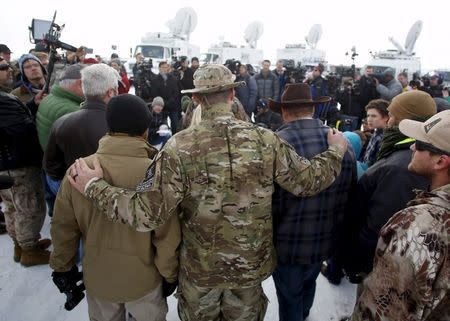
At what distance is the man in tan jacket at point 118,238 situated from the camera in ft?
4.98

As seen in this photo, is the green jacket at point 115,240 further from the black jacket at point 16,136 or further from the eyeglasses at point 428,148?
the black jacket at point 16,136

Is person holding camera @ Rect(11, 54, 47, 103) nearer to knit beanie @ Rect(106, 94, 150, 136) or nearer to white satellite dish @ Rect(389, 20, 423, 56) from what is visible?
knit beanie @ Rect(106, 94, 150, 136)

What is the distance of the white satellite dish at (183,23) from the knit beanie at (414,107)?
2297 centimetres

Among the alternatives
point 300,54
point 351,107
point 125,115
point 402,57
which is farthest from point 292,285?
point 300,54

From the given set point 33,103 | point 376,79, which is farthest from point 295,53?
point 33,103

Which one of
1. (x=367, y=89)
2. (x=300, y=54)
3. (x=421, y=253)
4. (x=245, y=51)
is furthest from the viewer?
(x=300, y=54)

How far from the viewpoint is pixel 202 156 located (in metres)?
1.38

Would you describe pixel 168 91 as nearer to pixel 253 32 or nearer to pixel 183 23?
pixel 183 23

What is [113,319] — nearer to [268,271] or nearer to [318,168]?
[268,271]

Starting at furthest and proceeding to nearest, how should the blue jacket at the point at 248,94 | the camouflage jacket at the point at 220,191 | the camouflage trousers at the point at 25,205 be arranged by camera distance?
1. the blue jacket at the point at 248,94
2. the camouflage trousers at the point at 25,205
3. the camouflage jacket at the point at 220,191

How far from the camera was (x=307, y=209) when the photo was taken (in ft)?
5.82

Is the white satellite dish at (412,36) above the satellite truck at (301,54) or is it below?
above

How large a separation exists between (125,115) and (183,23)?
2382 cm

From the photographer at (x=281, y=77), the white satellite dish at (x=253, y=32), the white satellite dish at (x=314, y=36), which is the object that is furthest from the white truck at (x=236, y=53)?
the photographer at (x=281, y=77)
